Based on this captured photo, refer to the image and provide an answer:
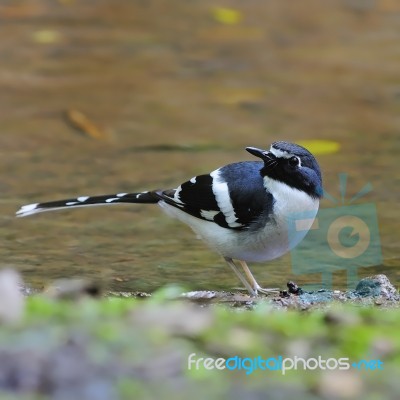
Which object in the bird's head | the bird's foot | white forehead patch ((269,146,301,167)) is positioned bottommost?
the bird's foot

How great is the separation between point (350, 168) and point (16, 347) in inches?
198

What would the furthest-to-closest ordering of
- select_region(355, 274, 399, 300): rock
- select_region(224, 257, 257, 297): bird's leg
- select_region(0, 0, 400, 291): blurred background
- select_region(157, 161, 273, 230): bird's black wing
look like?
select_region(0, 0, 400, 291): blurred background → select_region(224, 257, 257, 297): bird's leg → select_region(157, 161, 273, 230): bird's black wing → select_region(355, 274, 399, 300): rock

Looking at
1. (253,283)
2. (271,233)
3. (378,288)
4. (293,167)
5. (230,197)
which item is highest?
(293,167)

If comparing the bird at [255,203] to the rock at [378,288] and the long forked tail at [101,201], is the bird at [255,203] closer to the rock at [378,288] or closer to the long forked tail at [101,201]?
the long forked tail at [101,201]

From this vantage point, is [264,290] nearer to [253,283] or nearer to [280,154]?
[253,283]

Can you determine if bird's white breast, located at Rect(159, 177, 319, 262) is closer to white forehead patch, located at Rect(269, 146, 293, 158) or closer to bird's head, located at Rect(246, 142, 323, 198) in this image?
bird's head, located at Rect(246, 142, 323, 198)

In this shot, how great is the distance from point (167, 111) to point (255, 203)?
13.5 feet

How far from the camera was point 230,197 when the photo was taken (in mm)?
6016

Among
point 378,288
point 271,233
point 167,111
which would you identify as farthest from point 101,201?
point 167,111

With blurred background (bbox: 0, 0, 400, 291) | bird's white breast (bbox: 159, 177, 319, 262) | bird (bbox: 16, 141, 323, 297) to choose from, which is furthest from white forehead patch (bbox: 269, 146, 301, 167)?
blurred background (bbox: 0, 0, 400, 291)

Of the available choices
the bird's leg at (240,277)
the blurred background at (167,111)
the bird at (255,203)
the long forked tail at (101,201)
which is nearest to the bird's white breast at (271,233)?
the bird at (255,203)

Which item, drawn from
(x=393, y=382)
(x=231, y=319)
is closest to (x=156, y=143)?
(x=231, y=319)

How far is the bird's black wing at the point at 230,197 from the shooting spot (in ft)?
19.3

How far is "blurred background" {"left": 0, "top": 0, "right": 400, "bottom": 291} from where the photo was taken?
6.86 meters
